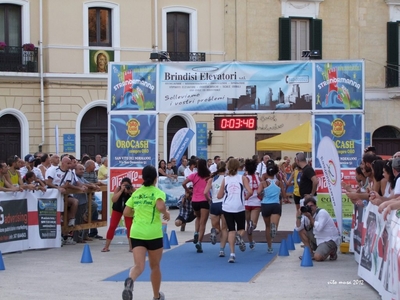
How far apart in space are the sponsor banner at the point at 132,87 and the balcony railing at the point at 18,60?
1393 centimetres

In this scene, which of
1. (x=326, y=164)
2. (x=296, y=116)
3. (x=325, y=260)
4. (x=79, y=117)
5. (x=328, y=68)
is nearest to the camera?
(x=325, y=260)

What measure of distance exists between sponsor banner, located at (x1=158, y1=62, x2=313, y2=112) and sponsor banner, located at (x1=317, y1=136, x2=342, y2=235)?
156 centimetres

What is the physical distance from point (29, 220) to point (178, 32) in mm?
18181

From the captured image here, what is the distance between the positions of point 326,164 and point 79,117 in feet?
56.5

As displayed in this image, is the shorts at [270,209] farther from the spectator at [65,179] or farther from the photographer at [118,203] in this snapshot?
the spectator at [65,179]

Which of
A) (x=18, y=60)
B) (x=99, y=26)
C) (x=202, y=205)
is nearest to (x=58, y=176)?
(x=202, y=205)

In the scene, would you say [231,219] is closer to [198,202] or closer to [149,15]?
[198,202]

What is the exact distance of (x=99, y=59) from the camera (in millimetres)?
32406

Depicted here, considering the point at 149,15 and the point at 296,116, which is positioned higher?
the point at 149,15

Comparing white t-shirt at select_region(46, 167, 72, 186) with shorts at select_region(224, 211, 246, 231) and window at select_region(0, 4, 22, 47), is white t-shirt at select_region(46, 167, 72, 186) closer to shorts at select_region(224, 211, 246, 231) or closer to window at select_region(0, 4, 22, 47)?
shorts at select_region(224, 211, 246, 231)

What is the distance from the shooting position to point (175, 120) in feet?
111

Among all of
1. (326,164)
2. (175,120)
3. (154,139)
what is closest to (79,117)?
(175,120)

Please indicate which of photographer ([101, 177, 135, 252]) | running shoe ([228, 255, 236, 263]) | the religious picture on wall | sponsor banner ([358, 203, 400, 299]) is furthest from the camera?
the religious picture on wall

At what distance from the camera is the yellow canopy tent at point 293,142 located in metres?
30.1
